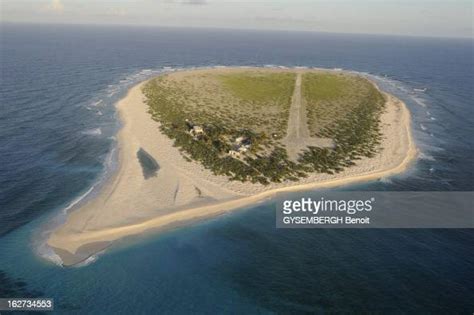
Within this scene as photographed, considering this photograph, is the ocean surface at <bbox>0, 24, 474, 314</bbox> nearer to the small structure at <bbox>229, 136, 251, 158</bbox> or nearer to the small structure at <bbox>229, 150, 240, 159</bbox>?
the small structure at <bbox>229, 150, 240, 159</bbox>

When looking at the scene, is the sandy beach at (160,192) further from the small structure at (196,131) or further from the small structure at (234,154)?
the small structure at (234,154)

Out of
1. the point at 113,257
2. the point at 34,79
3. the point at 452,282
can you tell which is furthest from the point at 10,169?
the point at 34,79

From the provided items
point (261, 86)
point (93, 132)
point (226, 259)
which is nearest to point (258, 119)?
point (93, 132)

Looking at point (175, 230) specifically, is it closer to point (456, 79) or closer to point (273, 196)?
point (273, 196)

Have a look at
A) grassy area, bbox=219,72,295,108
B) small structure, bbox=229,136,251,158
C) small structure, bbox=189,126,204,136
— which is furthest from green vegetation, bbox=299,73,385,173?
small structure, bbox=189,126,204,136

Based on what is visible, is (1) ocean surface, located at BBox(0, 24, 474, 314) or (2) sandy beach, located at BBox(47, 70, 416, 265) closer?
(1) ocean surface, located at BBox(0, 24, 474, 314)
